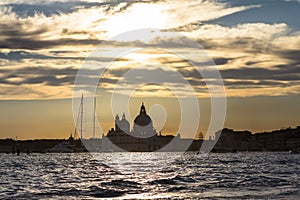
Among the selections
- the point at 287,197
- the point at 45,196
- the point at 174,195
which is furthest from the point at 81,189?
the point at 287,197

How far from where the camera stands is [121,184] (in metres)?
52.2

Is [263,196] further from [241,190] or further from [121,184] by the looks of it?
[121,184]

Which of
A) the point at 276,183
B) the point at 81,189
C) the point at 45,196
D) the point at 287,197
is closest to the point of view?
the point at 287,197

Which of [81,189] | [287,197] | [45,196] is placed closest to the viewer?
[287,197]

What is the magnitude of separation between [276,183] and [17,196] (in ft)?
68.4

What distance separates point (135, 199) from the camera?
3878 centimetres

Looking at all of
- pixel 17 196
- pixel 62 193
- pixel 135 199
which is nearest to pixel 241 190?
pixel 135 199

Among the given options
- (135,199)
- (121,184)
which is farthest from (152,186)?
(135,199)

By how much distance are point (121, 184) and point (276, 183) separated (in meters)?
12.4

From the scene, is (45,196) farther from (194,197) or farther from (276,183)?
(276,183)

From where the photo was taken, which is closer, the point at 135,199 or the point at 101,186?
the point at 135,199

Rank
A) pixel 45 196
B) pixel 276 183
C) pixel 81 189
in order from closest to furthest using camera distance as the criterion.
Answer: pixel 45 196, pixel 81 189, pixel 276 183

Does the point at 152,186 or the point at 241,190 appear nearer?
the point at 241,190

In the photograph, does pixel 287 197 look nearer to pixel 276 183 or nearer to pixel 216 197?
pixel 216 197
